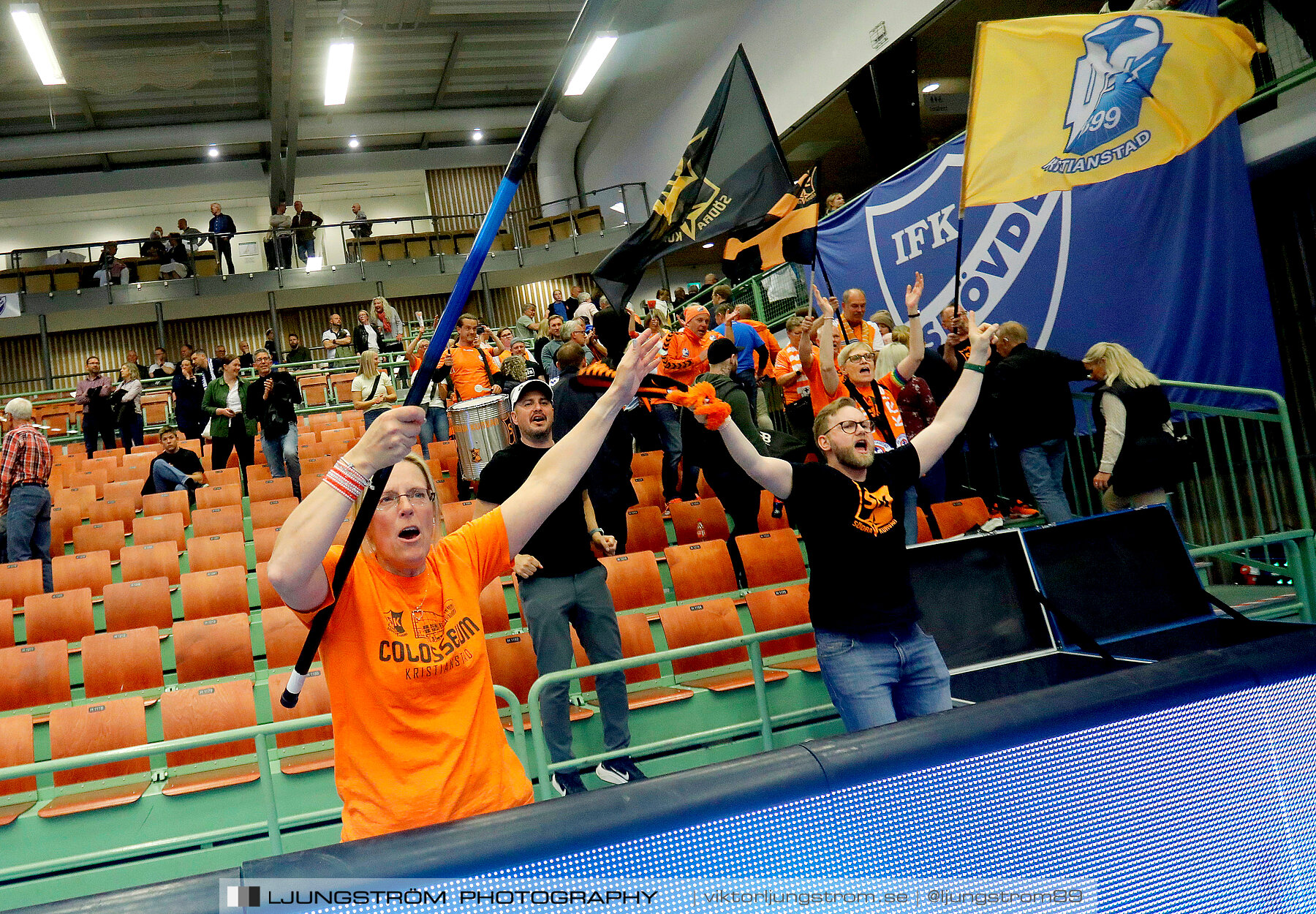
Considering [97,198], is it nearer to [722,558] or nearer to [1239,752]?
[722,558]

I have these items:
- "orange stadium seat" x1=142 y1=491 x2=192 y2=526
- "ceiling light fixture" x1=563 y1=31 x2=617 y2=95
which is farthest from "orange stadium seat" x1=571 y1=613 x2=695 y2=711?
"ceiling light fixture" x1=563 y1=31 x2=617 y2=95

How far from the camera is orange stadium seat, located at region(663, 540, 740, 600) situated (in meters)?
5.93

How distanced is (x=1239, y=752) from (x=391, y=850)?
50.4 inches

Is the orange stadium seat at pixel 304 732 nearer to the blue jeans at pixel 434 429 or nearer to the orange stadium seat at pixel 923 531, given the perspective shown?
the orange stadium seat at pixel 923 531

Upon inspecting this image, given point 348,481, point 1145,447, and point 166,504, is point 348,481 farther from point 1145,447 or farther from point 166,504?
point 166,504

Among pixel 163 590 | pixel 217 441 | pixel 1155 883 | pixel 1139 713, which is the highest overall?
pixel 217 441

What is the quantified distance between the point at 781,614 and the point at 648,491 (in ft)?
10.3

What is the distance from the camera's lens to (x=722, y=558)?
19.9 ft

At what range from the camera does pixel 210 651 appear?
5434 millimetres

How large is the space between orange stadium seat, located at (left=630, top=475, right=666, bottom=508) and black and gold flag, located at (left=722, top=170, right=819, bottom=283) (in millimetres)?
3029

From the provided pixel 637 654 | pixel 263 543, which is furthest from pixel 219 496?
pixel 637 654

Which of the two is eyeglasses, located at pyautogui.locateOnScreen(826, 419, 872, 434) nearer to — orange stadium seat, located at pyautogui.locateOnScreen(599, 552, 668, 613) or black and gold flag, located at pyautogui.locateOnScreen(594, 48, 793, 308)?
black and gold flag, located at pyautogui.locateOnScreen(594, 48, 793, 308)

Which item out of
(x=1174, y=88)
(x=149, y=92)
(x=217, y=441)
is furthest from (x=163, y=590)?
(x=149, y=92)

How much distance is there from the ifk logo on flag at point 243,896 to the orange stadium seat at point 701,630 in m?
4.05
